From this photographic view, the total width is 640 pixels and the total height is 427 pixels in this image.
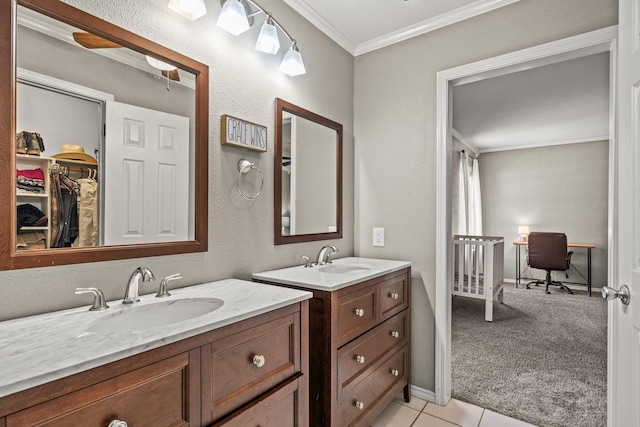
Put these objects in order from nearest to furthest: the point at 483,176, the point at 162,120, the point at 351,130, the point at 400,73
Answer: the point at 162,120, the point at 400,73, the point at 351,130, the point at 483,176

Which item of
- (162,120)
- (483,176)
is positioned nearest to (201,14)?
(162,120)

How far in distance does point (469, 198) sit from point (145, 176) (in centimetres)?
555

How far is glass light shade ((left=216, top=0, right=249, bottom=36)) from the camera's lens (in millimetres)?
1483

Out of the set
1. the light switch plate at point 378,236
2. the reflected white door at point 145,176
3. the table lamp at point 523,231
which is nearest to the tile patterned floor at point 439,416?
the light switch plate at point 378,236

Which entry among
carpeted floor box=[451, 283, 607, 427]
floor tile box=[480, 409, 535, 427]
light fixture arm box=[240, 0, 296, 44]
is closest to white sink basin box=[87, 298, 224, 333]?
light fixture arm box=[240, 0, 296, 44]

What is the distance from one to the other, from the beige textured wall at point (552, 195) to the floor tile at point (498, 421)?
16.1 ft

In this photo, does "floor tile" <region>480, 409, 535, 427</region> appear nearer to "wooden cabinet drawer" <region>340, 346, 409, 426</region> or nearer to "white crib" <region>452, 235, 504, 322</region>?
"wooden cabinet drawer" <region>340, 346, 409, 426</region>

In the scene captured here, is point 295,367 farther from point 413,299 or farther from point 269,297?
point 413,299

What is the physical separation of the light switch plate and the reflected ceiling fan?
1582 millimetres

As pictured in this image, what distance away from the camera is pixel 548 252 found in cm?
510

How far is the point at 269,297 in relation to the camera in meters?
1.21

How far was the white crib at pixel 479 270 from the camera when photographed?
3.70m

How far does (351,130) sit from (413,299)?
1.29m

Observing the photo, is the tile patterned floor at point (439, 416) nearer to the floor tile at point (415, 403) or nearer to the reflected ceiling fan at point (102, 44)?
the floor tile at point (415, 403)
